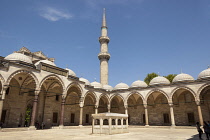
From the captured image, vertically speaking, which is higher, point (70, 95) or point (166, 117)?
point (70, 95)

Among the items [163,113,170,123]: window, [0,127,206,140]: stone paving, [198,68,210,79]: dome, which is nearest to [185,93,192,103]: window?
[198,68,210,79]: dome

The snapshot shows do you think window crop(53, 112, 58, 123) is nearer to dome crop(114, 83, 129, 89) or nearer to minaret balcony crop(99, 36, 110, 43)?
dome crop(114, 83, 129, 89)

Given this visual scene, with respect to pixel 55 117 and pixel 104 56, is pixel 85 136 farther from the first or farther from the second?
pixel 104 56

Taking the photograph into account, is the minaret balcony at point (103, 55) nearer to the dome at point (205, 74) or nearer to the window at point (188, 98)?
the window at point (188, 98)

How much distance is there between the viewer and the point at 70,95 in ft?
68.0

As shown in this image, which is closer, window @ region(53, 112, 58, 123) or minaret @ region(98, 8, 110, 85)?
window @ region(53, 112, 58, 123)

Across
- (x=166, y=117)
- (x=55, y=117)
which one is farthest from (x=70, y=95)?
(x=166, y=117)

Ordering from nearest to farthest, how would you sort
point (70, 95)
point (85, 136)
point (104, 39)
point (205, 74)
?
1. point (85, 136)
2. point (205, 74)
3. point (70, 95)
4. point (104, 39)

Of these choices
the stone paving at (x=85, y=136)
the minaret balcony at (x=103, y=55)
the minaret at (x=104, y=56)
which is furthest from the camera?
the minaret balcony at (x=103, y=55)

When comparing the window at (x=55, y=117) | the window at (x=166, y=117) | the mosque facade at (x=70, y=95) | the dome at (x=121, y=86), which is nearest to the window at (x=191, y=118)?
the mosque facade at (x=70, y=95)

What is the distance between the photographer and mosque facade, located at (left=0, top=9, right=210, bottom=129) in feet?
52.7

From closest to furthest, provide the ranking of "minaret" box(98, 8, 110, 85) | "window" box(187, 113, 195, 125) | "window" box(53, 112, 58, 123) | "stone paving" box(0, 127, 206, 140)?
"stone paving" box(0, 127, 206, 140), "window" box(53, 112, 58, 123), "window" box(187, 113, 195, 125), "minaret" box(98, 8, 110, 85)

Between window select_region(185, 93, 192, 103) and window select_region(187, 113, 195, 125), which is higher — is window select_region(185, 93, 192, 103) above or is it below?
above

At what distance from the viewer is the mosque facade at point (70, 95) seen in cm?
1607
